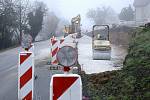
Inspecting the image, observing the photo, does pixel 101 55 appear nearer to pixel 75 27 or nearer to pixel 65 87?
pixel 65 87

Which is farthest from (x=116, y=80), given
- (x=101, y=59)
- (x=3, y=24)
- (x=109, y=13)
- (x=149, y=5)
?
(x=109, y=13)

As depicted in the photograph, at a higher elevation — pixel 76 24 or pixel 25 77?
pixel 76 24

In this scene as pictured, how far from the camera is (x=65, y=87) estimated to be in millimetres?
6438

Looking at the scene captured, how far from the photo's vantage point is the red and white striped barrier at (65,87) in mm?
6414

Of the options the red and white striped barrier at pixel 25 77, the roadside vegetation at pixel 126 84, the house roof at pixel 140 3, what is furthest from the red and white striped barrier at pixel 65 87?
the house roof at pixel 140 3

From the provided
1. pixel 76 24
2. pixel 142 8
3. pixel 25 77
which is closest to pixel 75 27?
pixel 76 24

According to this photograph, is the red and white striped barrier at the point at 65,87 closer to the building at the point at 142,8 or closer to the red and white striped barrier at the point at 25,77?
the red and white striped barrier at the point at 25,77

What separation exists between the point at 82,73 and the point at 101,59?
28.2 ft

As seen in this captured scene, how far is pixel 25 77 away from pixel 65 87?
3.06 m

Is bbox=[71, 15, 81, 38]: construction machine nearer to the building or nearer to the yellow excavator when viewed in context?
the yellow excavator

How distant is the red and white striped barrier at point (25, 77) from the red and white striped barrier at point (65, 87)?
2890mm

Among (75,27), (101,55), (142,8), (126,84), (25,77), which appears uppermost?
(142,8)

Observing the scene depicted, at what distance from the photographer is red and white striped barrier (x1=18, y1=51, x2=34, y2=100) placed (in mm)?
9250

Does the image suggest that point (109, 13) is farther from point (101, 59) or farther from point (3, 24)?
point (101, 59)
